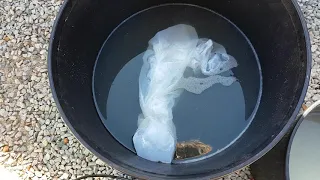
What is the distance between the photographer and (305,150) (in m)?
1.44

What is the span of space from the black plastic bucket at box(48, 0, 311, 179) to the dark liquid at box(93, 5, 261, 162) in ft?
0.09

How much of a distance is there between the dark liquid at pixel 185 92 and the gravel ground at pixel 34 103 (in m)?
0.16

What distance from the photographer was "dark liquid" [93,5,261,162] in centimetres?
145

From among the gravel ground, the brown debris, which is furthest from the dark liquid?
the gravel ground

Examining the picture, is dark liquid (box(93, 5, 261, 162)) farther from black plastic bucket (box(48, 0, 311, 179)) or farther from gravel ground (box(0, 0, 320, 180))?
gravel ground (box(0, 0, 320, 180))

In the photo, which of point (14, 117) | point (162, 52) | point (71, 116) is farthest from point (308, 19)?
point (14, 117)

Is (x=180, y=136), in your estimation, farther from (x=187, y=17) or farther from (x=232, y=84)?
(x=187, y=17)

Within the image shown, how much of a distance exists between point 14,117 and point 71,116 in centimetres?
44

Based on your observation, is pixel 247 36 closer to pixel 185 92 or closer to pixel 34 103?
pixel 185 92

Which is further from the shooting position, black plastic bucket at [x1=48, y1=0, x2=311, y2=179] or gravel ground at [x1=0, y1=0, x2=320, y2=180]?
gravel ground at [x1=0, y1=0, x2=320, y2=180]

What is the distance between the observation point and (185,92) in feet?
4.93

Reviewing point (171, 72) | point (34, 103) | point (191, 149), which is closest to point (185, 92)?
point (171, 72)

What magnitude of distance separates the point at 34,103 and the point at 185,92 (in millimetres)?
535

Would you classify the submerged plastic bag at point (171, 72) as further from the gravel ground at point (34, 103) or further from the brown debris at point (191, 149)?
the gravel ground at point (34, 103)
